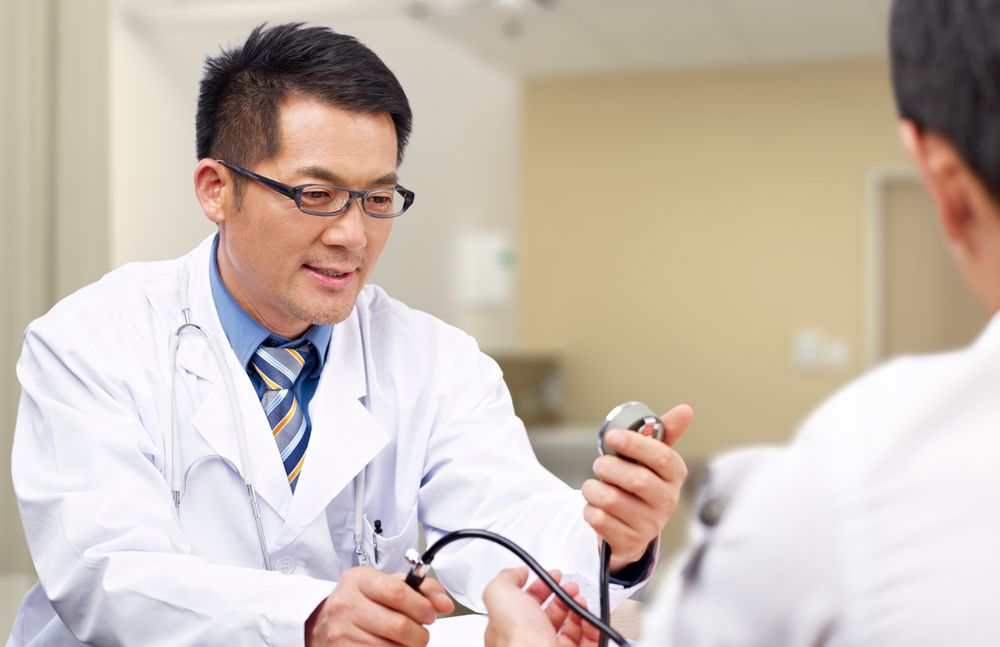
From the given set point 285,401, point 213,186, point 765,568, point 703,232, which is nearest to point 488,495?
point 285,401

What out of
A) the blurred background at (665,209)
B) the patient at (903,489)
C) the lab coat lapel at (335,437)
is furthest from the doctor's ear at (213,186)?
the blurred background at (665,209)

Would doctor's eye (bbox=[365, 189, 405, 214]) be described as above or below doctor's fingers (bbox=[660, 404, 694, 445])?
above

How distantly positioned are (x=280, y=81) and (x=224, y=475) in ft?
1.60

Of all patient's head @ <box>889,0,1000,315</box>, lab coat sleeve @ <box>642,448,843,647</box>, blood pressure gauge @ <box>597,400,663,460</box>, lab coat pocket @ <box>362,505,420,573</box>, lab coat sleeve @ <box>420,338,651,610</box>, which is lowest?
lab coat pocket @ <box>362,505,420,573</box>

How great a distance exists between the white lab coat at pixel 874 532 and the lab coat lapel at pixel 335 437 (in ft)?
2.71

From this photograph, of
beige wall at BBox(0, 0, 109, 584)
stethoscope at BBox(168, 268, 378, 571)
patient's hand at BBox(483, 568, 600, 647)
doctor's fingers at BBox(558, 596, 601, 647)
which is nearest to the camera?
patient's hand at BBox(483, 568, 600, 647)

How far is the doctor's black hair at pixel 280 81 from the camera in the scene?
136 cm

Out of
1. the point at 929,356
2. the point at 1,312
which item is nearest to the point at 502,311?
the point at 1,312

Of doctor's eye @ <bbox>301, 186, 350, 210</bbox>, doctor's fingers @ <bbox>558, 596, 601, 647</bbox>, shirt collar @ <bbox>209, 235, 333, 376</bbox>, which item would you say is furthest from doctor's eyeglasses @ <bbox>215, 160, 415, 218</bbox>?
doctor's fingers @ <bbox>558, 596, 601, 647</bbox>

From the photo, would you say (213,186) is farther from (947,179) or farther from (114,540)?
(947,179)

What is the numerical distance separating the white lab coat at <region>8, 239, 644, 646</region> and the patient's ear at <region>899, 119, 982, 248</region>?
2.30ft

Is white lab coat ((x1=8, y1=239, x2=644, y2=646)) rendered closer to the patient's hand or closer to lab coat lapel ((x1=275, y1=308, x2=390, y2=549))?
lab coat lapel ((x1=275, y1=308, x2=390, y2=549))

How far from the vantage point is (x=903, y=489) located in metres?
0.50

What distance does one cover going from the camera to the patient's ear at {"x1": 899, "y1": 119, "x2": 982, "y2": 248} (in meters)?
0.54
